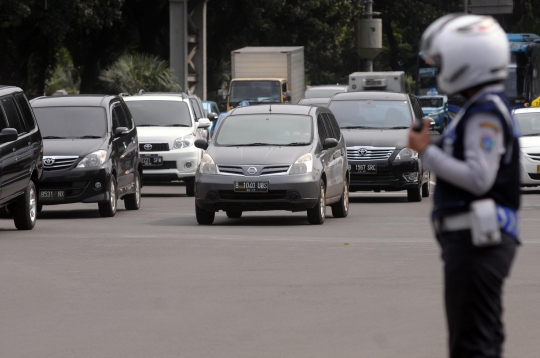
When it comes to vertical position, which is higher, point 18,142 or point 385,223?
point 18,142

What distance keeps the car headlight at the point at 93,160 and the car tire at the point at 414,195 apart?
231 inches

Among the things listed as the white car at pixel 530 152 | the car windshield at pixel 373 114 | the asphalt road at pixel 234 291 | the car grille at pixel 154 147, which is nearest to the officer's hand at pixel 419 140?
the asphalt road at pixel 234 291

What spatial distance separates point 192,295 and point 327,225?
713 cm

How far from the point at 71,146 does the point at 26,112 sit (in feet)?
6.83

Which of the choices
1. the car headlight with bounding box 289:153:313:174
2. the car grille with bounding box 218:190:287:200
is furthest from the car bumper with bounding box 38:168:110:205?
the car headlight with bounding box 289:153:313:174

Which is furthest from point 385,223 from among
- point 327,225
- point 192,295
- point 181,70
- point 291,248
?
point 181,70

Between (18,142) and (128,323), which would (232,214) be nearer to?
(18,142)

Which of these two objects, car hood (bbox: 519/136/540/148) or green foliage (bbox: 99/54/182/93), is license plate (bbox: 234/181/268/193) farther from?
green foliage (bbox: 99/54/182/93)

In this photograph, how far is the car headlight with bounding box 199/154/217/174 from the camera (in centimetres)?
1658

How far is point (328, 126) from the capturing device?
18.4 m

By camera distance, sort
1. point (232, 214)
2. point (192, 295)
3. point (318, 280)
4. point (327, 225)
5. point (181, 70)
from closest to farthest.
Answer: point (192, 295)
point (318, 280)
point (327, 225)
point (232, 214)
point (181, 70)

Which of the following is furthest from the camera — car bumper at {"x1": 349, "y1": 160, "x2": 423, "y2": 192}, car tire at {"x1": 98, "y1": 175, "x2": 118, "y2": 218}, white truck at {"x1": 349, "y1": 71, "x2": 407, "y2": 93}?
white truck at {"x1": 349, "y1": 71, "x2": 407, "y2": 93}

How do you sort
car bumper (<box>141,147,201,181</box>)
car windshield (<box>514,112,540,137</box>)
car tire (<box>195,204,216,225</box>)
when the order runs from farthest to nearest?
car windshield (<box>514,112,540,137</box>) → car bumper (<box>141,147,201,181</box>) → car tire (<box>195,204,216,225</box>)

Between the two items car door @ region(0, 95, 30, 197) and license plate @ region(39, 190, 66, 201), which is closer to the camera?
car door @ region(0, 95, 30, 197)
